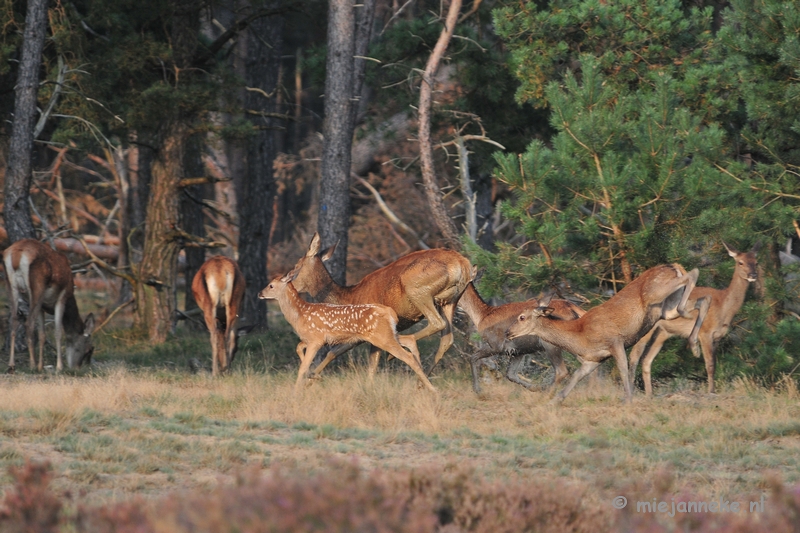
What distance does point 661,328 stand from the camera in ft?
38.6

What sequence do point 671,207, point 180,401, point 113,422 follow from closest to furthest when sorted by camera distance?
point 113,422, point 180,401, point 671,207

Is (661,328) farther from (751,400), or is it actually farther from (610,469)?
(610,469)

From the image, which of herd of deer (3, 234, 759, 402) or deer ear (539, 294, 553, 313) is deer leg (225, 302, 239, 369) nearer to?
herd of deer (3, 234, 759, 402)

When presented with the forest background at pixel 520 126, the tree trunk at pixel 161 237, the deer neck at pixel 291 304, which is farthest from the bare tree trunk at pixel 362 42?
the deer neck at pixel 291 304

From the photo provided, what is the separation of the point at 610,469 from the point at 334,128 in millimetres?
8988

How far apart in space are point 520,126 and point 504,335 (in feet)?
22.6

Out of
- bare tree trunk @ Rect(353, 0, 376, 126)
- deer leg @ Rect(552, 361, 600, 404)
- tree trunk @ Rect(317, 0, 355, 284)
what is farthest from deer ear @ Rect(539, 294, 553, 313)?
bare tree trunk @ Rect(353, 0, 376, 126)

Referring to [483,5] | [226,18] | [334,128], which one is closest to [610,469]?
[334,128]

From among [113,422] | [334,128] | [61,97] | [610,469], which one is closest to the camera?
[610,469]

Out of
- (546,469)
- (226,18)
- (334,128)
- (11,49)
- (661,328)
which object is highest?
(226,18)

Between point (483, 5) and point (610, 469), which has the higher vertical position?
point (483, 5)

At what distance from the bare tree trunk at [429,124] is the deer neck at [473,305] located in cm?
290

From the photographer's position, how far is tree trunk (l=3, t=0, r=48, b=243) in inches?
593

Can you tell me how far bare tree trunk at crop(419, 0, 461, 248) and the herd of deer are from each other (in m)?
2.43
